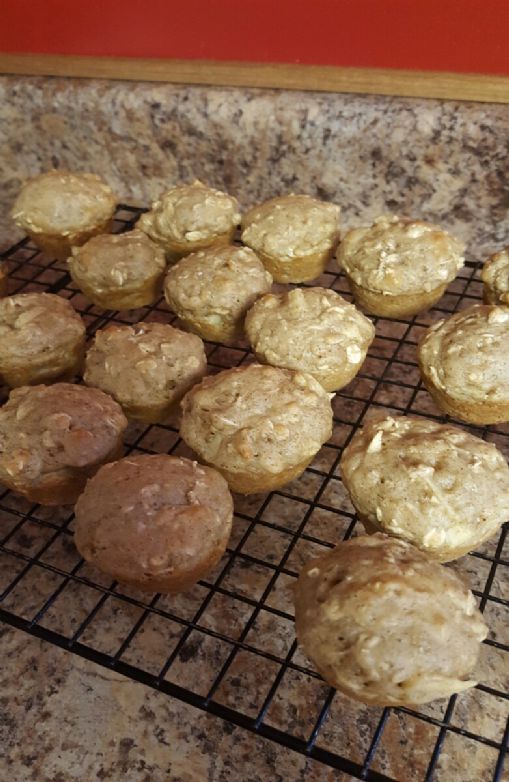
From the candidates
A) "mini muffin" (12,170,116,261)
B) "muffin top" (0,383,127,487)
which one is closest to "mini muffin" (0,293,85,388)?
"muffin top" (0,383,127,487)

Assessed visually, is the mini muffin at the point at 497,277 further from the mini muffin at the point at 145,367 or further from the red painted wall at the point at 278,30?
the mini muffin at the point at 145,367

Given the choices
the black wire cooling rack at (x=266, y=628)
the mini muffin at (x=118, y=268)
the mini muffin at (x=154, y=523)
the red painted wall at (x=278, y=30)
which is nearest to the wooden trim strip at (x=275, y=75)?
the red painted wall at (x=278, y=30)

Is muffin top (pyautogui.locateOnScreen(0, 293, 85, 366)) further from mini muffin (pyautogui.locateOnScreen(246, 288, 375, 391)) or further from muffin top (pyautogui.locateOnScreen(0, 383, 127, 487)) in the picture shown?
mini muffin (pyautogui.locateOnScreen(246, 288, 375, 391))

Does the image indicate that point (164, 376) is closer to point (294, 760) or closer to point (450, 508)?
Answer: point (450, 508)

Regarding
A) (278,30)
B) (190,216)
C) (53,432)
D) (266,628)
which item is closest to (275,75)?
(278,30)

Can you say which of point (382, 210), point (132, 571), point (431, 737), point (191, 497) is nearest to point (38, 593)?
point (132, 571)
